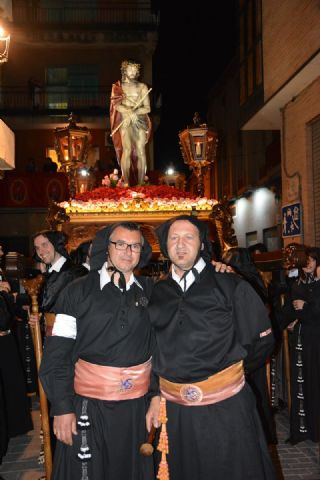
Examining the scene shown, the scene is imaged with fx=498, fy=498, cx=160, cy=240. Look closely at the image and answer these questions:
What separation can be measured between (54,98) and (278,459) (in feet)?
73.9

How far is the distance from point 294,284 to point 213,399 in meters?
3.11

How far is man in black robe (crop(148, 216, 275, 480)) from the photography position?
106 inches

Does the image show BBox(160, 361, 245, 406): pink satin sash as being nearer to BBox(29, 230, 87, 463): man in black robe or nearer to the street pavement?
BBox(29, 230, 87, 463): man in black robe

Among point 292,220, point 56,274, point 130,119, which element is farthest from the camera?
point 130,119

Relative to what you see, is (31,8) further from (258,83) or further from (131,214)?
(131,214)

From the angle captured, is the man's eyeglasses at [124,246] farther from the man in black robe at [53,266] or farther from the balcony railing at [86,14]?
the balcony railing at [86,14]

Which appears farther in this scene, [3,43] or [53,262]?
[3,43]

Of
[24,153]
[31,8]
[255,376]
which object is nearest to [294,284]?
[255,376]

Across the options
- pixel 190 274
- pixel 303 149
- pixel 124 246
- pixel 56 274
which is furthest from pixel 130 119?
pixel 190 274

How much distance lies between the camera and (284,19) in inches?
381

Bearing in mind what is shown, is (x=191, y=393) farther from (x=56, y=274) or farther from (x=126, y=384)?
(x=56, y=274)

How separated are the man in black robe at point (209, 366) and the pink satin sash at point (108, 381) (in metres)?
0.16

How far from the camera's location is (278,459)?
15.6ft

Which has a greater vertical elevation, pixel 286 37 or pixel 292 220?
pixel 286 37
